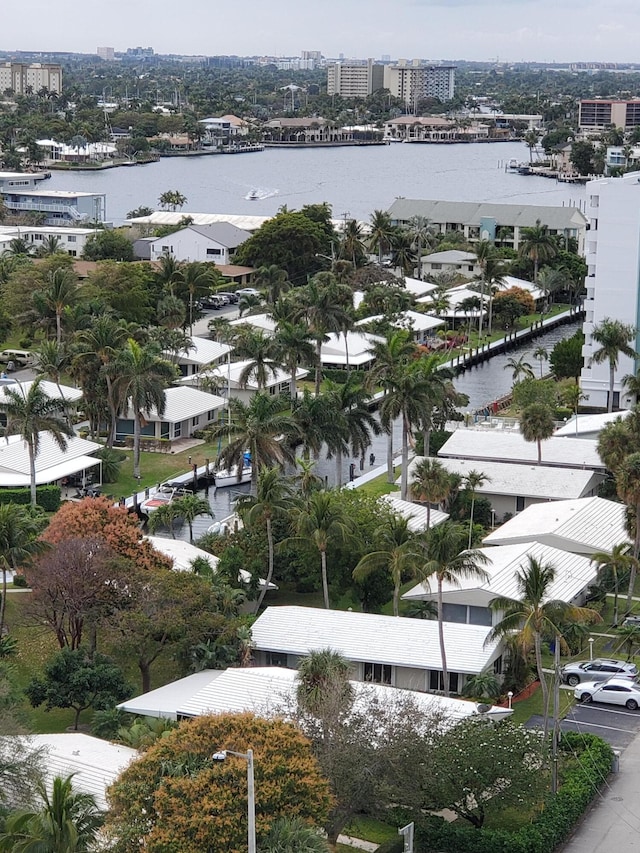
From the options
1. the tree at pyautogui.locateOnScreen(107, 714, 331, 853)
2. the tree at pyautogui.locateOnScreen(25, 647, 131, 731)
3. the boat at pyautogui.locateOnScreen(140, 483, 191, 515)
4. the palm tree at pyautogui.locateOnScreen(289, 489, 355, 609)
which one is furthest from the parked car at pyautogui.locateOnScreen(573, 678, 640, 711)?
the boat at pyautogui.locateOnScreen(140, 483, 191, 515)

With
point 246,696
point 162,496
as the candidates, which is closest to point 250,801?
point 246,696

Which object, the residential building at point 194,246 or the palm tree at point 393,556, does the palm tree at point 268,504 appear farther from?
the residential building at point 194,246

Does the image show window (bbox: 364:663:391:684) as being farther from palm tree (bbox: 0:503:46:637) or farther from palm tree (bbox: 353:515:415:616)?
palm tree (bbox: 0:503:46:637)

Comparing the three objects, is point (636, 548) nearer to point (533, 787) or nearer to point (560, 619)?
point (560, 619)

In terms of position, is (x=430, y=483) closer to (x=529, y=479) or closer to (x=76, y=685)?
(x=529, y=479)

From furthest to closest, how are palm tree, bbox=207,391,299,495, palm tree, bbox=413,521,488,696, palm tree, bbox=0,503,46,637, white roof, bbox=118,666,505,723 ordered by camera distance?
palm tree, bbox=207,391,299,495 → palm tree, bbox=0,503,46,637 → palm tree, bbox=413,521,488,696 → white roof, bbox=118,666,505,723
